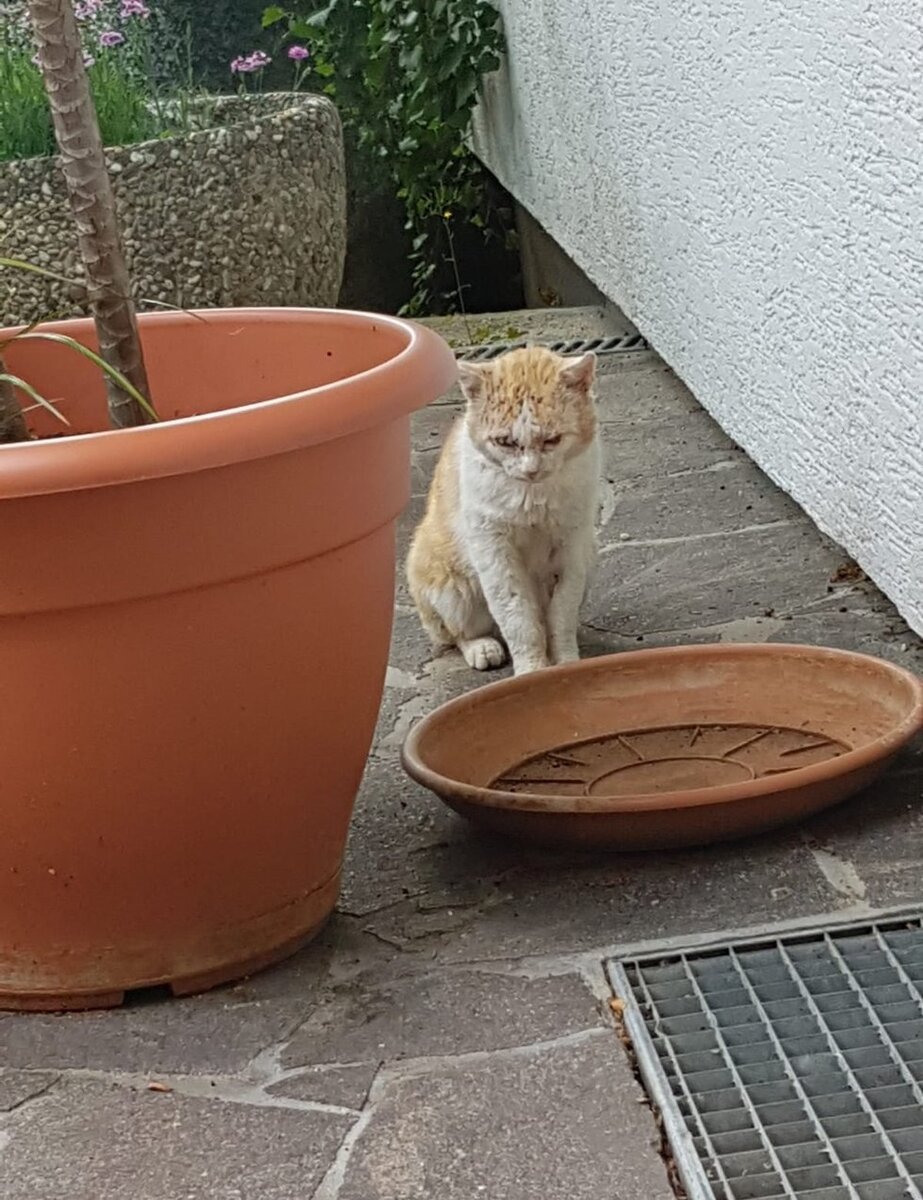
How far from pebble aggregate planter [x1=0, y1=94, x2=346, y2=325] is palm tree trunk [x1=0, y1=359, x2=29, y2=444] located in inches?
94.8

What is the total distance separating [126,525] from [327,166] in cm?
339

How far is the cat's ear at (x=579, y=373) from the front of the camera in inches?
109

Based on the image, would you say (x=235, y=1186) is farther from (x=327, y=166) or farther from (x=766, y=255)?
(x=327, y=166)

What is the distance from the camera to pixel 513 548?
9.16ft

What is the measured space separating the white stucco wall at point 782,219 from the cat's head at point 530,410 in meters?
0.48

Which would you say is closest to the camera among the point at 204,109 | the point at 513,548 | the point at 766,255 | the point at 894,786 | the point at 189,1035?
the point at 189,1035

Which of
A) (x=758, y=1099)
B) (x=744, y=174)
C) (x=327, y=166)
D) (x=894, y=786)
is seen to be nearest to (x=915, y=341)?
(x=894, y=786)

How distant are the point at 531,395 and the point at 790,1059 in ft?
4.56

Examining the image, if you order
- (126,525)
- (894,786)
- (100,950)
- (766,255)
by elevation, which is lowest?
(894,786)

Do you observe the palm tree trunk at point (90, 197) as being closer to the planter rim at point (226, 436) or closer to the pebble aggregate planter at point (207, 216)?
the planter rim at point (226, 436)

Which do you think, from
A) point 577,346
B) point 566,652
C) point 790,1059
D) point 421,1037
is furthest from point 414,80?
point 790,1059

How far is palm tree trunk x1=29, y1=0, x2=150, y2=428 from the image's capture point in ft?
5.78

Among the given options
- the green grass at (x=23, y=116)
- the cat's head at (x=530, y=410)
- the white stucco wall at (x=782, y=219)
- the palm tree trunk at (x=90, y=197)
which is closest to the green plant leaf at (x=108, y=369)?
the palm tree trunk at (x=90, y=197)

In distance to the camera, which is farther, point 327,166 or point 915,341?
point 327,166
